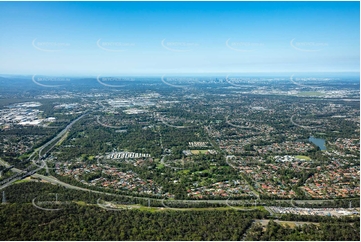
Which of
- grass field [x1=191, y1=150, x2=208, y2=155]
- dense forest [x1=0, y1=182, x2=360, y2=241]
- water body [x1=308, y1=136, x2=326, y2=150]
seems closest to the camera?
dense forest [x1=0, y1=182, x2=360, y2=241]

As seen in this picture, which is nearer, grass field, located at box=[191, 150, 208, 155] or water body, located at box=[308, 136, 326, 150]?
grass field, located at box=[191, 150, 208, 155]

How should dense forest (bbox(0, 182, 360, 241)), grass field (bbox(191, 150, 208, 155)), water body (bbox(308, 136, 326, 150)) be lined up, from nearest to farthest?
1. dense forest (bbox(0, 182, 360, 241))
2. grass field (bbox(191, 150, 208, 155))
3. water body (bbox(308, 136, 326, 150))

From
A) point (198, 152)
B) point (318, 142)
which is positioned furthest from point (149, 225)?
point (318, 142)

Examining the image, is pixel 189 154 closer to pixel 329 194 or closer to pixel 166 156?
pixel 166 156

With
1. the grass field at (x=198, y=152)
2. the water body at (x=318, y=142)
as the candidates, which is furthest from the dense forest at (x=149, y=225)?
the water body at (x=318, y=142)

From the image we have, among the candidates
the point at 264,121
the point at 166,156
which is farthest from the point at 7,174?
the point at 264,121

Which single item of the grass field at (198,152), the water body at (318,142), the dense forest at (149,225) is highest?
the water body at (318,142)

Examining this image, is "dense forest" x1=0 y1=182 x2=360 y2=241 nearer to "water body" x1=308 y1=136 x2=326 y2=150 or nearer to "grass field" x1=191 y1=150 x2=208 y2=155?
"grass field" x1=191 y1=150 x2=208 y2=155

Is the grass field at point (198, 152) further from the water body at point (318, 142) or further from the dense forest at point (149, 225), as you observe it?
the water body at point (318, 142)

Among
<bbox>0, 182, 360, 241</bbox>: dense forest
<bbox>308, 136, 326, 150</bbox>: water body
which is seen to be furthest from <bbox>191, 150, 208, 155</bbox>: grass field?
<bbox>308, 136, 326, 150</bbox>: water body

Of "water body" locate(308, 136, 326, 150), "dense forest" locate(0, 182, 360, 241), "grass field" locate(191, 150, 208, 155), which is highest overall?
"water body" locate(308, 136, 326, 150)

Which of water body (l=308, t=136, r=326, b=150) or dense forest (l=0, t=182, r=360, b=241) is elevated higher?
water body (l=308, t=136, r=326, b=150)

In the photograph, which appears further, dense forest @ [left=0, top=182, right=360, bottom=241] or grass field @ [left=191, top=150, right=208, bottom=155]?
grass field @ [left=191, top=150, right=208, bottom=155]
